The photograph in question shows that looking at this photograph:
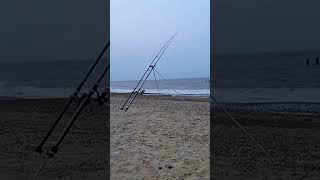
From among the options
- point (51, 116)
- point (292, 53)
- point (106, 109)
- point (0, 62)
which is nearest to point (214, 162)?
point (51, 116)

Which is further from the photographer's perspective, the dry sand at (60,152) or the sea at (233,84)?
the sea at (233,84)

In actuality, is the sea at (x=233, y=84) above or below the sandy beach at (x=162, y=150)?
above

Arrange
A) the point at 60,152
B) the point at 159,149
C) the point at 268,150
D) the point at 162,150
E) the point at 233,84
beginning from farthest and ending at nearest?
1. the point at 233,84
2. the point at 268,150
3. the point at 159,149
4. the point at 162,150
5. the point at 60,152

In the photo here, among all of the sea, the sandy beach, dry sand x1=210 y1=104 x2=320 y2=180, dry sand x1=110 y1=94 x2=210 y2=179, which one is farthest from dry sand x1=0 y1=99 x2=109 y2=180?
dry sand x1=210 y1=104 x2=320 y2=180

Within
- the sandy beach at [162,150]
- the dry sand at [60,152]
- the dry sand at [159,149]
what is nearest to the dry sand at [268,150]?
the sandy beach at [162,150]

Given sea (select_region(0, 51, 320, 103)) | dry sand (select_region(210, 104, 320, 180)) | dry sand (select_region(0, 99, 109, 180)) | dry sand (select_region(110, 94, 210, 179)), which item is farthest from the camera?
sea (select_region(0, 51, 320, 103))

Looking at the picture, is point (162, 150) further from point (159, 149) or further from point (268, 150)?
point (268, 150)

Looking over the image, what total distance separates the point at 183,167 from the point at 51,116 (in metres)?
10.7

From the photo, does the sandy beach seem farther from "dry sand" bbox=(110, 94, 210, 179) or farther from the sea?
the sea

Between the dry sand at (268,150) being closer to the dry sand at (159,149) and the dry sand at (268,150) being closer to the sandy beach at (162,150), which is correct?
the sandy beach at (162,150)

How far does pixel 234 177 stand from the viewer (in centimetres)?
903

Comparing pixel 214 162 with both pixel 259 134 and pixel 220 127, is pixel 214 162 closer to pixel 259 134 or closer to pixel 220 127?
pixel 259 134

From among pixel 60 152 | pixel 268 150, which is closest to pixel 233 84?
pixel 268 150

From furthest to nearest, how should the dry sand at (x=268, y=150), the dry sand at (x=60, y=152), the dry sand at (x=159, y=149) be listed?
1. the dry sand at (x=268, y=150)
2. the dry sand at (x=159, y=149)
3. the dry sand at (x=60, y=152)
